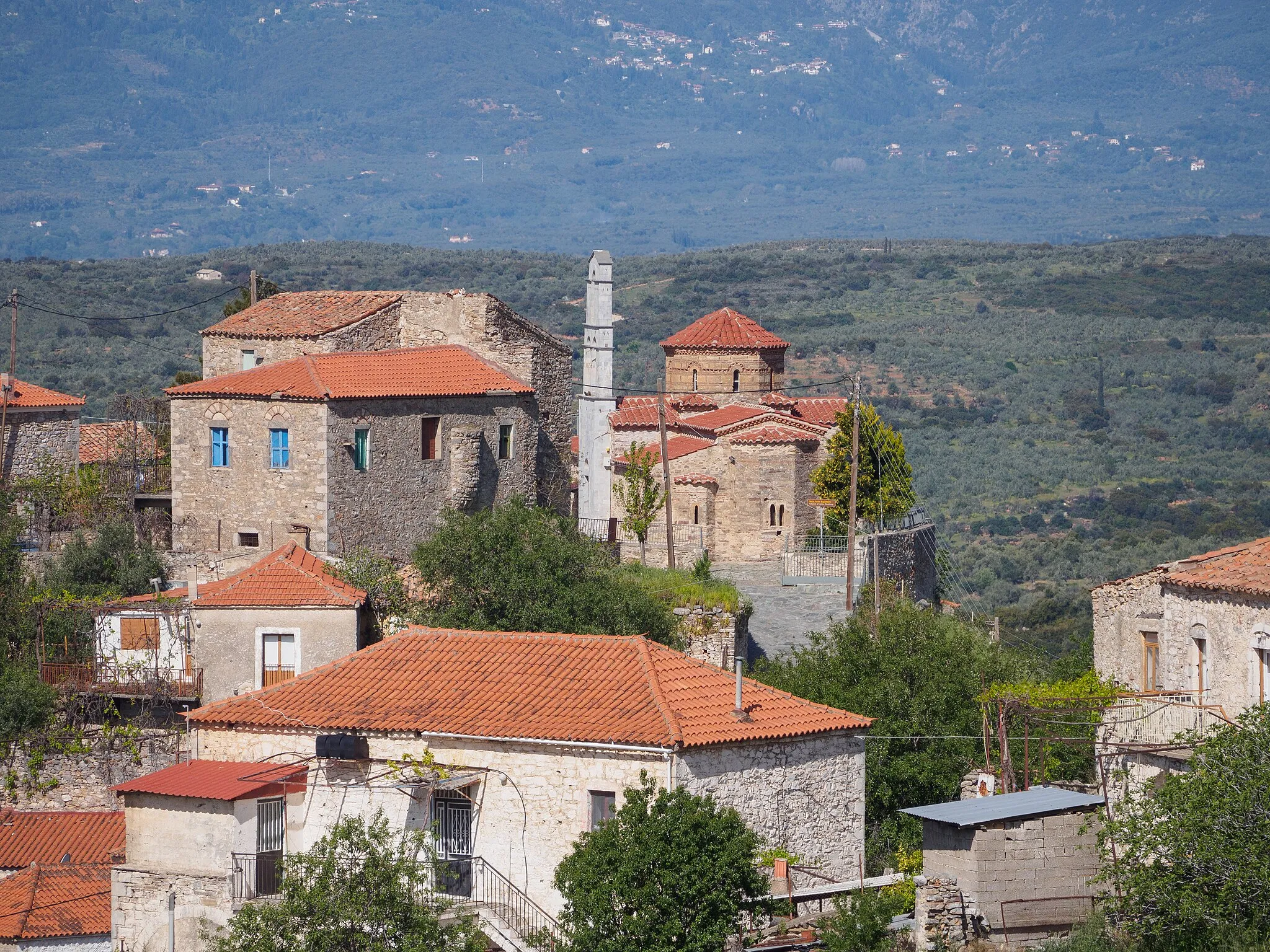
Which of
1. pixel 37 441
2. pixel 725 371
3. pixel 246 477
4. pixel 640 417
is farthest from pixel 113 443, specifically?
pixel 725 371

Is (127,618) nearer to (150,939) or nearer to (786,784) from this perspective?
(150,939)

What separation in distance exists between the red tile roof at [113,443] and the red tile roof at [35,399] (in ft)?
3.50

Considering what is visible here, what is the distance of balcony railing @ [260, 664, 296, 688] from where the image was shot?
115ft

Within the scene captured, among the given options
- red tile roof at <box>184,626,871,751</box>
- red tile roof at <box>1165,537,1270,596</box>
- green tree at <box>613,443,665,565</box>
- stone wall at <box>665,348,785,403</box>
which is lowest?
red tile roof at <box>184,626,871,751</box>

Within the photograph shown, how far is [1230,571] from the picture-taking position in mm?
30594

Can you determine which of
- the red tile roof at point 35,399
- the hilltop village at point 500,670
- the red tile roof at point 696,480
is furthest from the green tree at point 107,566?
the red tile roof at point 696,480

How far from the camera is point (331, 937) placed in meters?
24.0

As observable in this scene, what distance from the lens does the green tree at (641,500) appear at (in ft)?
163

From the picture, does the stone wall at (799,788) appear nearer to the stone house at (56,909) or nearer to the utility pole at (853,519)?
the stone house at (56,909)

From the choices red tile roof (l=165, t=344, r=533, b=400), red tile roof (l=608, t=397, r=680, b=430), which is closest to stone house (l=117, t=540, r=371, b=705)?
red tile roof (l=165, t=344, r=533, b=400)

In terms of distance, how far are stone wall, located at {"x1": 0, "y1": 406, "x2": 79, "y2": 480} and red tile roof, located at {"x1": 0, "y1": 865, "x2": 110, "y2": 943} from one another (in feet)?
52.0

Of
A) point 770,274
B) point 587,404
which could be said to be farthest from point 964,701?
point 770,274

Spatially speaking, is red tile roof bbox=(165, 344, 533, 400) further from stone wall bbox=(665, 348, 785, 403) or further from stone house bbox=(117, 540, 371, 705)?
stone wall bbox=(665, 348, 785, 403)

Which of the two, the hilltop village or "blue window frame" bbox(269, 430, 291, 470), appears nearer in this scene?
the hilltop village
